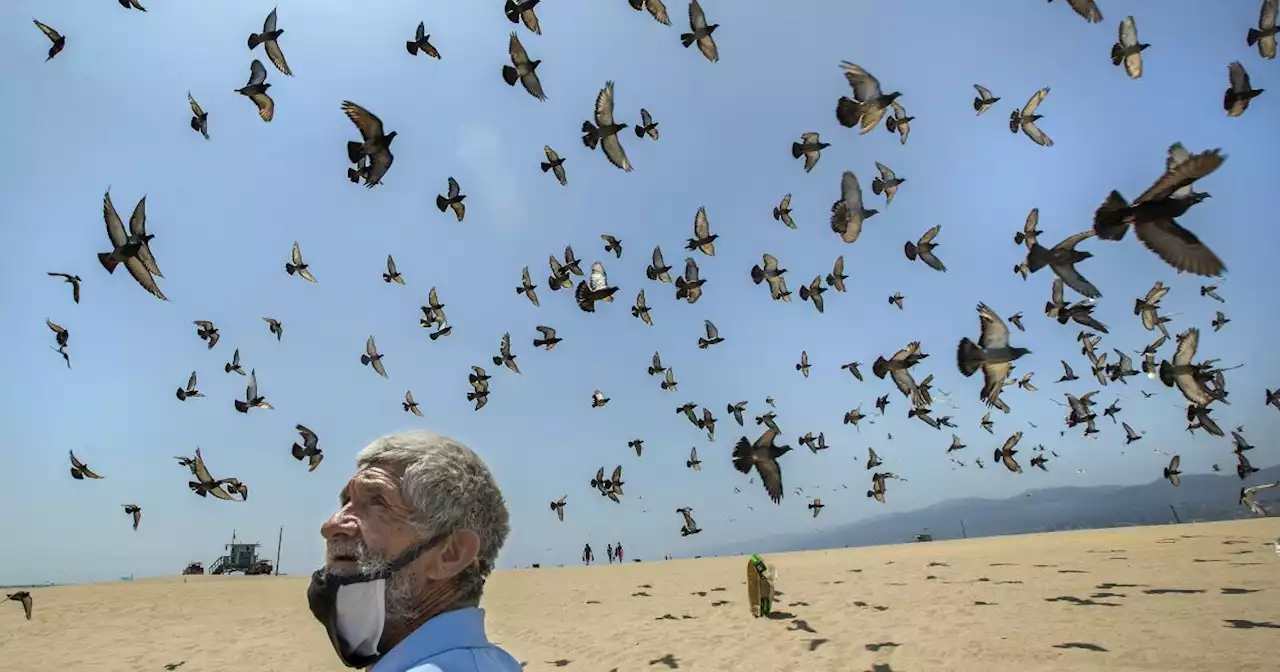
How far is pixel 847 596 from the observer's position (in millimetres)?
19016

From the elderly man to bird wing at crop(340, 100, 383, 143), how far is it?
8361 millimetres

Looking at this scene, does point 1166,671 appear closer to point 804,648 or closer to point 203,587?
point 804,648

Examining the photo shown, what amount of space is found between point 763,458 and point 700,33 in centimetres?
774

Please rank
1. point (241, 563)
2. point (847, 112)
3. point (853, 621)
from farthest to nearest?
point (241, 563)
point (853, 621)
point (847, 112)

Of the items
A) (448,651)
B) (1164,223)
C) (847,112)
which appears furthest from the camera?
(847,112)

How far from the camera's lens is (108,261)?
7992 millimetres

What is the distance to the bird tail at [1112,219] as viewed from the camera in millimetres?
6890

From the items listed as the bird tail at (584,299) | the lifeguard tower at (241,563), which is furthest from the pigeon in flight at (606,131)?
the lifeguard tower at (241,563)

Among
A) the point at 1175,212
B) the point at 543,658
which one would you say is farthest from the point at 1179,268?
the point at 543,658

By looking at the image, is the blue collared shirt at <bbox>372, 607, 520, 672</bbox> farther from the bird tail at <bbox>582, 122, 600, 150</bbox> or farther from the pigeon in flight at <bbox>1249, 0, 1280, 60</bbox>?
the pigeon in flight at <bbox>1249, 0, 1280, 60</bbox>

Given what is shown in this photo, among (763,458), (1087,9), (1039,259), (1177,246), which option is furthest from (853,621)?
(1087,9)

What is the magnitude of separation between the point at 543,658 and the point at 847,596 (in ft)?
31.1

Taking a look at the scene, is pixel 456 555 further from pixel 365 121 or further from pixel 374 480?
pixel 365 121

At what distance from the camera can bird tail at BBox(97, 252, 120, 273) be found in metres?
7.93
